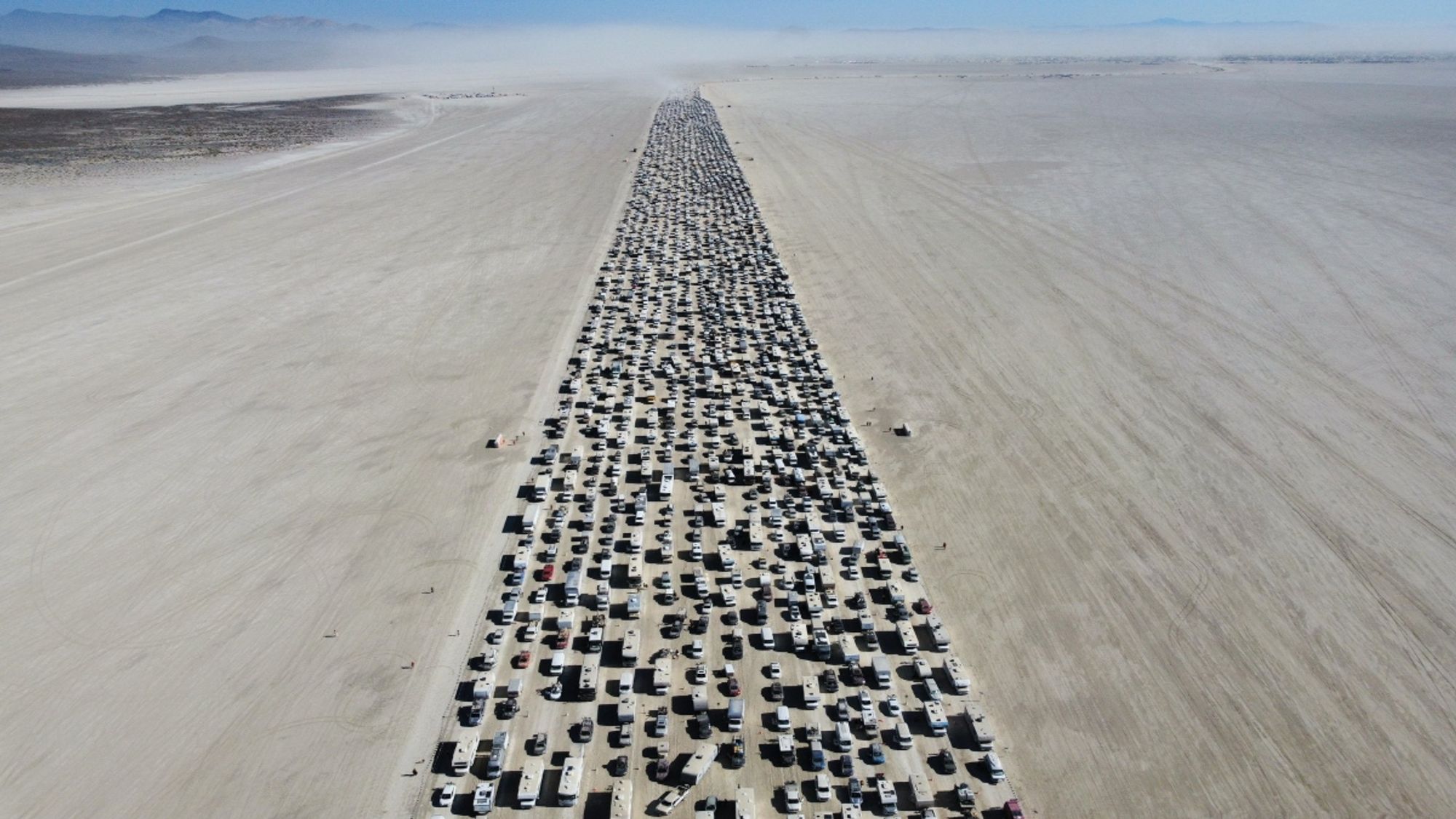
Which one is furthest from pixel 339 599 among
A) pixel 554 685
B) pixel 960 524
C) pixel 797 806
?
pixel 960 524

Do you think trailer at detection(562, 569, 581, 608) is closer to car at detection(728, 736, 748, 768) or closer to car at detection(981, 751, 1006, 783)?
car at detection(728, 736, 748, 768)

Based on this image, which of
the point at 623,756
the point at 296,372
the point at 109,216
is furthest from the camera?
the point at 109,216

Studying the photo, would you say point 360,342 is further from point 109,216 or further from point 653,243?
point 109,216

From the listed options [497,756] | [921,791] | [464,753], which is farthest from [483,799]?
[921,791]

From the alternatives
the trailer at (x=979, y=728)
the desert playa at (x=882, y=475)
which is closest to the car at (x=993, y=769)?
the trailer at (x=979, y=728)

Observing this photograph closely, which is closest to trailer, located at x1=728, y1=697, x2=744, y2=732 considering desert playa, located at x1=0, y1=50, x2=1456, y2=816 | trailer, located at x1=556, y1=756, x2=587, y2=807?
trailer, located at x1=556, y1=756, x2=587, y2=807

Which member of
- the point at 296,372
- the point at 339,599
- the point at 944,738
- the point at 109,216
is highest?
the point at 109,216

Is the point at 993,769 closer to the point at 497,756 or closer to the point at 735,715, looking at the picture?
the point at 735,715
